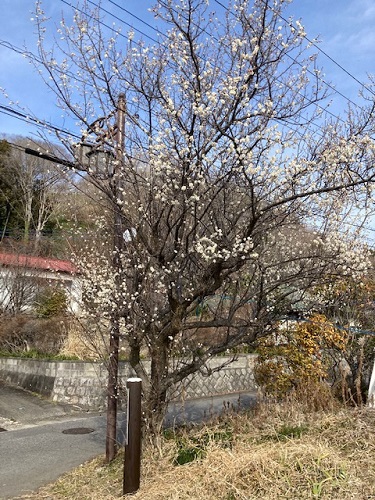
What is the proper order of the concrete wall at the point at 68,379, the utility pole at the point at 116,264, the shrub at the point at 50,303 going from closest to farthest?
the utility pole at the point at 116,264 < the concrete wall at the point at 68,379 < the shrub at the point at 50,303

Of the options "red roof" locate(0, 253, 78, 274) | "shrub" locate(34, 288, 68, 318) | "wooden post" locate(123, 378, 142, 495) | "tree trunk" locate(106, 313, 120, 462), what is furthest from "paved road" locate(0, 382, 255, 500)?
"red roof" locate(0, 253, 78, 274)

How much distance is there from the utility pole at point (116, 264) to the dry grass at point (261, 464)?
33 cm

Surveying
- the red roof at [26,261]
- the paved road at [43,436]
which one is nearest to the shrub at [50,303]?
the red roof at [26,261]

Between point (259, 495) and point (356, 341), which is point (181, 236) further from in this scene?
point (356, 341)

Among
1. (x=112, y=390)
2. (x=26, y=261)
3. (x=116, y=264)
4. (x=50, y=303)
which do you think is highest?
(x=26, y=261)

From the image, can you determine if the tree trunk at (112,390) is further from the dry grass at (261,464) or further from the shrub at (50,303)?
the shrub at (50,303)

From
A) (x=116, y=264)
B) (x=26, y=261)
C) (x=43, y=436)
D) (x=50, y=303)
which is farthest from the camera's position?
(x=26, y=261)

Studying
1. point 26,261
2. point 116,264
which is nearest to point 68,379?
point 26,261

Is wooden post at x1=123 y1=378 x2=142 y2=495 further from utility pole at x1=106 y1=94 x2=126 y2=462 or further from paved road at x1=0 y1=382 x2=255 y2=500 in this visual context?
paved road at x1=0 y1=382 x2=255 y2=500

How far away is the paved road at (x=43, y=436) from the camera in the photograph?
5730 millimetres

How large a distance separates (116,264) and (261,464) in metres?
2.80

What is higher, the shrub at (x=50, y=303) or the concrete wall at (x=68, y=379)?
the shrub at (x=50, y=303)

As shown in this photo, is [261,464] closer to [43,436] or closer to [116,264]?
[116,264]

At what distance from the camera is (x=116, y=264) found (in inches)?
229
